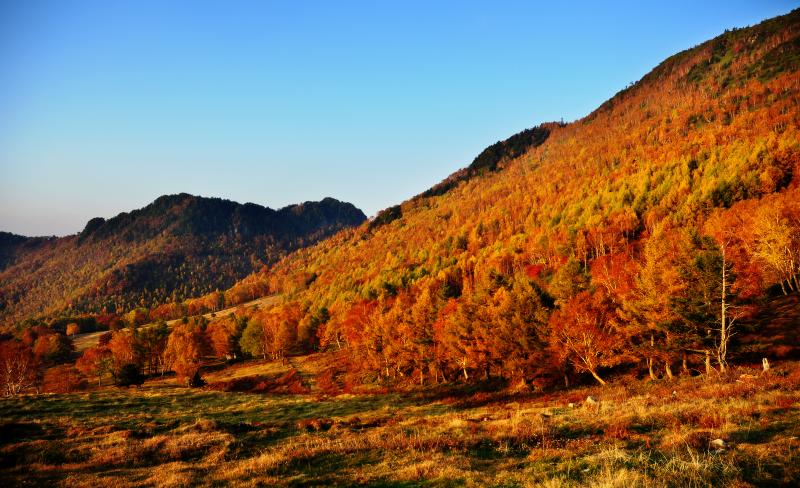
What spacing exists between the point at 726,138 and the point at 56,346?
27657 centimetres

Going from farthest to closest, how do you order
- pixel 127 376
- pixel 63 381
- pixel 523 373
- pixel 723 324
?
pixel 63 381
pixel 127 376
pixel 523 373
pixel 723 324

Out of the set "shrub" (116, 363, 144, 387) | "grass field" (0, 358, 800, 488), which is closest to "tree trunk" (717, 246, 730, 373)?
"grass field" (0, 358, 800, 488)

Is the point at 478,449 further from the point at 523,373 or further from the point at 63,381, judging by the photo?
the point at 63,381

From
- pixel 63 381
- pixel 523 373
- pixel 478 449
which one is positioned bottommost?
pixel 523 373

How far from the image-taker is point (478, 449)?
53.9ft

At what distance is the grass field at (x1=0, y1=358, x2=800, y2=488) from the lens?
10578mm

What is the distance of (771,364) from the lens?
106ft

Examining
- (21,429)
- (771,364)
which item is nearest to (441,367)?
(771,364)

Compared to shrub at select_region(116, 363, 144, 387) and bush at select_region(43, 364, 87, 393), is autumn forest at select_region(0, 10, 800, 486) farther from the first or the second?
bush at select_region(43, 364, 87, 393)

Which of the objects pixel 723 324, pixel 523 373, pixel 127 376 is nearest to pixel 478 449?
pixel 723 324

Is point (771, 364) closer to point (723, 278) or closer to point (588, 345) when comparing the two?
point (723, 278)

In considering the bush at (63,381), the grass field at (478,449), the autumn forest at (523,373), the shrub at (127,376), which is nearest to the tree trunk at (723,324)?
the autumn forest at (523,373)

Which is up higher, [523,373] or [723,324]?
[723,324]

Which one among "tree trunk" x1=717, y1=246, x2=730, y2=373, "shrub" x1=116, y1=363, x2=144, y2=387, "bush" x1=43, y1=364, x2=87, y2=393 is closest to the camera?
"tree trunk" x1=717, y1=246, x2=730, y2=373
